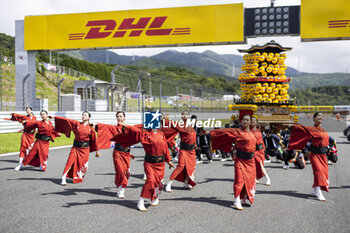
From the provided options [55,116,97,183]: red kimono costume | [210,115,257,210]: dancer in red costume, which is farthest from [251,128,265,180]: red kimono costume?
[55,116,97,183]: red kimono costume

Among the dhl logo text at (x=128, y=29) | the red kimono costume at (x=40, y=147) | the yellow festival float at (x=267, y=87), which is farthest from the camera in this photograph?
the dhl logo text at (x=128, y=29)

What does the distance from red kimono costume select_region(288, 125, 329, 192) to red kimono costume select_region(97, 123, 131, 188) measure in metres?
3.77

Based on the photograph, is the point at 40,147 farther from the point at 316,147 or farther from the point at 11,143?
the point at 316,147

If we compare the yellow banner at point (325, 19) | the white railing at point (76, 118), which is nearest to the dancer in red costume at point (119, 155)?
the white railing at point (76, 118)

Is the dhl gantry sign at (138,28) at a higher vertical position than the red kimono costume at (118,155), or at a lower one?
higher

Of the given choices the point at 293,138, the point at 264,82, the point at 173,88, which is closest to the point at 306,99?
the point at 173,88

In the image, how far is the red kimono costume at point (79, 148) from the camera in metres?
8.41

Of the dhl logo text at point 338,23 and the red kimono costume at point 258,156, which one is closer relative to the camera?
the red kimono costume at point 258,156

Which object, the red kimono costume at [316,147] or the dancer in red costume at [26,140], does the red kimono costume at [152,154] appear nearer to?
the red kimono costume at [316,147]

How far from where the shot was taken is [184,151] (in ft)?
27.2

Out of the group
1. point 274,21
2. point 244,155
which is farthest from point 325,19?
point 244,155

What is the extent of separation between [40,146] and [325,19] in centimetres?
1863

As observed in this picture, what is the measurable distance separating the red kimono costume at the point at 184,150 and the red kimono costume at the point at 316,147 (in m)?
2.35

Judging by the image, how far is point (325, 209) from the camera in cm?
641
